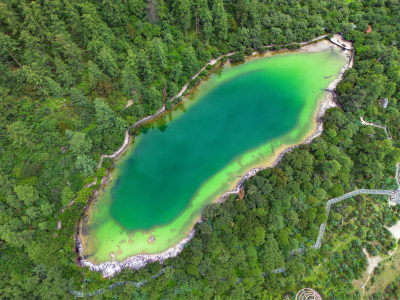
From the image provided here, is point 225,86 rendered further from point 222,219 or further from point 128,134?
point 222,219

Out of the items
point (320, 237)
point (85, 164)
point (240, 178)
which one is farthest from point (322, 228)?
point (85, 164)

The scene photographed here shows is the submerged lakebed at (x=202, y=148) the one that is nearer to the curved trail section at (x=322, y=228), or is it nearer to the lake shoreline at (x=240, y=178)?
the lake shoreline at (x=240, y=178)

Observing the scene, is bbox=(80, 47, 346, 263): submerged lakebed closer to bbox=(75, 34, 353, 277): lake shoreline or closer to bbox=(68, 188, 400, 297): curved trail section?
bbox=(75, 34, 353, 277): lake shoreline

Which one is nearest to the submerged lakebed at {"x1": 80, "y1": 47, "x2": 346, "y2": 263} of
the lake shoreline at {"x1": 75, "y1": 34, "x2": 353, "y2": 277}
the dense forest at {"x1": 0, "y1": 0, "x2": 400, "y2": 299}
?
the lake shoreline at {"x1": 75, "y1": 34, "x2": 353, "y2": 277}

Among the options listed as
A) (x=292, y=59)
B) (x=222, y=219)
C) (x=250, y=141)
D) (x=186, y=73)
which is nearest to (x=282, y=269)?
(x=222, y=219)

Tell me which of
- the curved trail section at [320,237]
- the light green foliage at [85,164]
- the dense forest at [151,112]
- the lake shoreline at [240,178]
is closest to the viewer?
the curved trail section at [320,237]

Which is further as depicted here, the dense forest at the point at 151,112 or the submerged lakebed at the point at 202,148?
the submerged lakebed at the point at 202,148

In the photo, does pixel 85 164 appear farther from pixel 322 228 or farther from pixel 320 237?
pixel 322 228

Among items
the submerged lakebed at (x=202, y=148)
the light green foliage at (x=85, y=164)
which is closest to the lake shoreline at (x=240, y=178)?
the submerged lakebed at (x=202, y=148)
